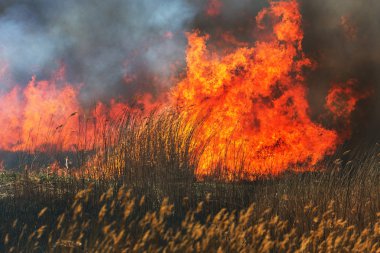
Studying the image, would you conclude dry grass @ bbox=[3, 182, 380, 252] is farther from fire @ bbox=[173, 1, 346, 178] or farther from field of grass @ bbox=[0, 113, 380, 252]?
fire @ bbox=[173, 1, 346, 178]

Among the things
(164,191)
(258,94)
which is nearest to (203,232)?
(164,191)

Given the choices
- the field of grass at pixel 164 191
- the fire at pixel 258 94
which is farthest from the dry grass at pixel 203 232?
the fire at pixel 258 94

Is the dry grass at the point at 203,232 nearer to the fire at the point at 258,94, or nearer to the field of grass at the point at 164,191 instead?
the field of grass at the point at 164,191

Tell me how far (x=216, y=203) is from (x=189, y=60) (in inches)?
252

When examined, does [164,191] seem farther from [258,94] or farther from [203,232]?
[258,94]

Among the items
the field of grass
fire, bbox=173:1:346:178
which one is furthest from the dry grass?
fire, bbox=173:1:346:178

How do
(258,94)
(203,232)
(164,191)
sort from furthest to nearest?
(258,94)
(164,191)
(203,232)

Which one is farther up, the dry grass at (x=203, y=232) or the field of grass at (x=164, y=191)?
the field of grass at (x=164, y=191)

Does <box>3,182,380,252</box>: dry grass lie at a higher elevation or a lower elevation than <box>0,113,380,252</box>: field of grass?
lower

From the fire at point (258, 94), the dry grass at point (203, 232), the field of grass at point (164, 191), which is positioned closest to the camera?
the dry grass at point (203, 232)

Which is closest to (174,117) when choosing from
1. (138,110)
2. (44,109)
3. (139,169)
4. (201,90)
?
(138,110)

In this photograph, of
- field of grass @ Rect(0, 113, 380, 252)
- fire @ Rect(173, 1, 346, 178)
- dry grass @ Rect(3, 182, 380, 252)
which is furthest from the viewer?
fire @ Rect(173, 1, 346, 178)

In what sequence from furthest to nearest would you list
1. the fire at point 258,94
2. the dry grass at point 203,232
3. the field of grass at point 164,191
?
the fire at point 258,94
the field of grass at point 164,191
the dry grass at point 203,232

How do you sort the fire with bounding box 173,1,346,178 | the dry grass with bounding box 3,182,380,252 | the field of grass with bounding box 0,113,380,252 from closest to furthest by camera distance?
the dry grass with bounding box 3,182,380,252 < the field of grass with bounding box 0,113,380,252 < the fire with bounding box 173,1,346,178
